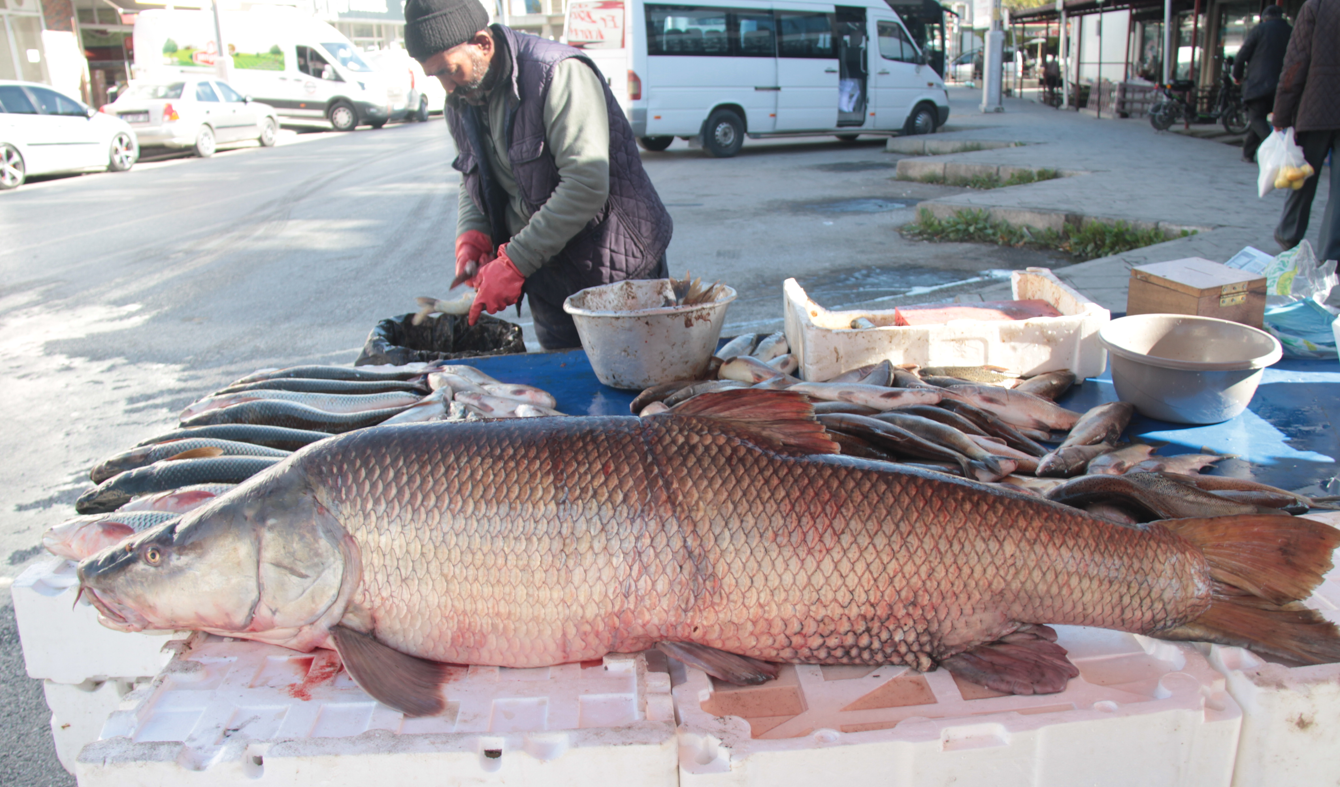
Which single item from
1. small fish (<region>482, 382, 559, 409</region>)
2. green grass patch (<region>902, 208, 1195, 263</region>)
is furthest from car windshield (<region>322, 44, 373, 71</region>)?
small fish (<region>482, 382, 559, 409</region>)

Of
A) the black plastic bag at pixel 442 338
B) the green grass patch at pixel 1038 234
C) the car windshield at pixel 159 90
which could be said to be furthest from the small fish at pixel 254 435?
the car windshield at pixel 159 90

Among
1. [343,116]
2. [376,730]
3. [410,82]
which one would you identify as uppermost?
[410,82]

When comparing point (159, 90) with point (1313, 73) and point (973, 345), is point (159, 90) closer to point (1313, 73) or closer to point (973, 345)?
point (1313, 73)

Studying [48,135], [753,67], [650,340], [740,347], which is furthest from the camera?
[753,67]

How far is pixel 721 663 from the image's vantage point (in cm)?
161

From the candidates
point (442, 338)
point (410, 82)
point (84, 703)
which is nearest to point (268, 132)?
point (410, 82)

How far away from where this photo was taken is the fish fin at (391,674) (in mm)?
1533

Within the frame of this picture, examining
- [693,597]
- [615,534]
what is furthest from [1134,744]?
[615,534]

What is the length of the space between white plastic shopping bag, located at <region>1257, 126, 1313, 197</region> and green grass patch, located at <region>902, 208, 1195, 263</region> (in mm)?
1481

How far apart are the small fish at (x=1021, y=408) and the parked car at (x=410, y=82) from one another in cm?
2521

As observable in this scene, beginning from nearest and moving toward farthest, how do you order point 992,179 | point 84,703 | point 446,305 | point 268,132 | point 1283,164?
1. point 84,703
2. point 446,305
3. point 1283,164
4. point 992,179
5. point 268,132

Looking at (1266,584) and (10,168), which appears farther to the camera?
(10,168)

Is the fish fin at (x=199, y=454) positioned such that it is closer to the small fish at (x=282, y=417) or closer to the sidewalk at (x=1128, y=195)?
the small fish at (x=282, y=417)

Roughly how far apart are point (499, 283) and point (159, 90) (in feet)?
67.3
